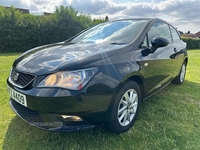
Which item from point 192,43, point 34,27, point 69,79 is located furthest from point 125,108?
point 192,43

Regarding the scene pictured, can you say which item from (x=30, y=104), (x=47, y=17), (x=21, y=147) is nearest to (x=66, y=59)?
(x=30, y=104)

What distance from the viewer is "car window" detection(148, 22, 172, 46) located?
9.38 feet

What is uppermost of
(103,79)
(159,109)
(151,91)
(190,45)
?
(103,79)

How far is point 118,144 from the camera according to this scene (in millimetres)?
2098

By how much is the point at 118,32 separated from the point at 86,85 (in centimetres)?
138

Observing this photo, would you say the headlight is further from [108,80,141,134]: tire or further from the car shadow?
the car shadow

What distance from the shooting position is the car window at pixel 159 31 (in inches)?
113

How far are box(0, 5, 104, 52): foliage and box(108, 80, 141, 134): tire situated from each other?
12255 mm

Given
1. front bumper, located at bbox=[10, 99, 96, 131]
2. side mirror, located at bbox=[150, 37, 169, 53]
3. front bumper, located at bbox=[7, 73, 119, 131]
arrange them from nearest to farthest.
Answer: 1. front bumper, located at bbox=[7, 73, 119, 131]
2. front bumper, located at bbox=[10, 99, 96, 131]
3. side mirror, located at bbox=[150, 37, 169, 53]

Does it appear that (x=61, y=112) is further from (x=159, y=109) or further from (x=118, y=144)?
(x=159, y=109)

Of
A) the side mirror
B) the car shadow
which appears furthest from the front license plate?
the side mirror

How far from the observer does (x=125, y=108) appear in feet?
7.43

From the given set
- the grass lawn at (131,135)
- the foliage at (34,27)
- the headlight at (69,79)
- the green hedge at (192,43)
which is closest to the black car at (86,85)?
the headlight at (69,79)

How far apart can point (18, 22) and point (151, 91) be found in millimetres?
12499
